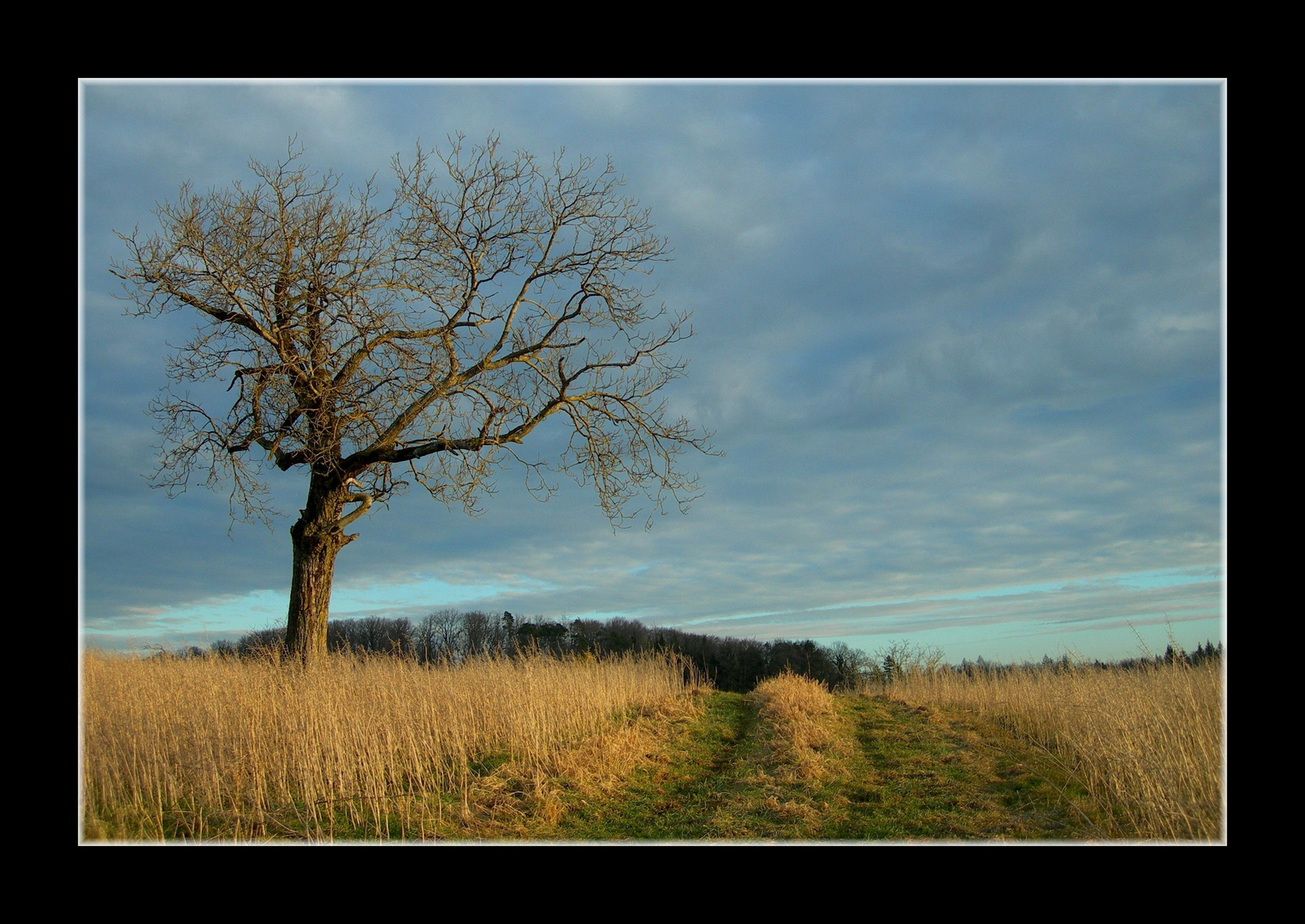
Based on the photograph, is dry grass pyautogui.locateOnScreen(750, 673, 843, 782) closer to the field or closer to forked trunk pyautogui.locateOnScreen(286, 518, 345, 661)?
the field

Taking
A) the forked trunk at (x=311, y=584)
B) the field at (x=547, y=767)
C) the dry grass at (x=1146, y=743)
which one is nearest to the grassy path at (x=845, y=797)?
the field at (x=547, y=767)

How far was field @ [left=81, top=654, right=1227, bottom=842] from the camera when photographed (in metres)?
6.81

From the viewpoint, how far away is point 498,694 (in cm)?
1068

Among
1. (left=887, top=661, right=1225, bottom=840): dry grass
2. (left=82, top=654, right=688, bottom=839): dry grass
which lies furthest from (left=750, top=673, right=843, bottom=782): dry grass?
(left=887, top=661, right=1225, bottom=840): dry grass

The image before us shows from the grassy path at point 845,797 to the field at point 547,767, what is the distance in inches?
1.3

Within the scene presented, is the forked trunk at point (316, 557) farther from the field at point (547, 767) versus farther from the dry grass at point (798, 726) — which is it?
the dry grass at point (798, 726)

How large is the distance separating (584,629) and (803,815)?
2410 centimetres

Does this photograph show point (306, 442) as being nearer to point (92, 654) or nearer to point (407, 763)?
point (92, 654)

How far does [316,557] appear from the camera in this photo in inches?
497

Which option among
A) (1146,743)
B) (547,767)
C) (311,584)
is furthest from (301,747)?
(1146,743)

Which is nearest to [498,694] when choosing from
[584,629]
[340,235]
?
[340,235]

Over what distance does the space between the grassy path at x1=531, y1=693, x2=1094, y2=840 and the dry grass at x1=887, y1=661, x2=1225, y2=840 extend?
42 cm

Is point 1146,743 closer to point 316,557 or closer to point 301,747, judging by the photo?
point 301,747

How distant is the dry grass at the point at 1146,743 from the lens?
6.29 metres
